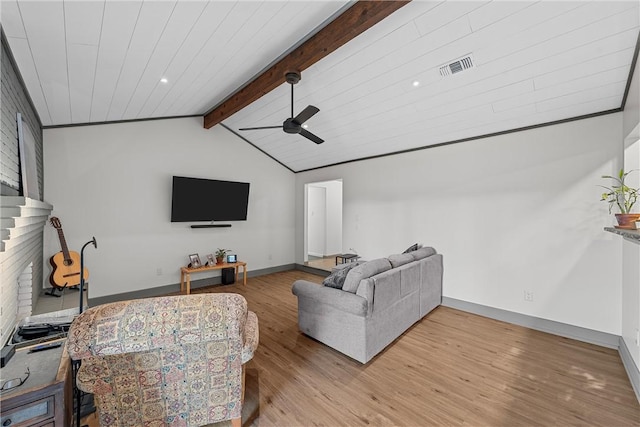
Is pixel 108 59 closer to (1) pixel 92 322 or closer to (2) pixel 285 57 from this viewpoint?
(2) pixel 285 57

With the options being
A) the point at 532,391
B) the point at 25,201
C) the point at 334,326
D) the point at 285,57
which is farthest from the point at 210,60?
the point at 532,391

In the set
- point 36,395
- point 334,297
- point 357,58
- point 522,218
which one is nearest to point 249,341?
point 36,395

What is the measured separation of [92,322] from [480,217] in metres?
4.36

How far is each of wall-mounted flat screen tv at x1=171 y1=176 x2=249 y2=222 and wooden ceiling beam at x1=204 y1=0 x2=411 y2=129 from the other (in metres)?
1.88

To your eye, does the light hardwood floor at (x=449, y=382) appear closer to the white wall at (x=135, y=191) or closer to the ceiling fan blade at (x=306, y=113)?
the ceiling fan blade at (x=306, y=113)

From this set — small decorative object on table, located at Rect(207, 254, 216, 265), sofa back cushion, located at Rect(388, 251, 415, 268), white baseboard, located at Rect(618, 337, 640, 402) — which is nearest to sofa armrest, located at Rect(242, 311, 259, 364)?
sofa back cushion, located at Rect(388, 251, 415, 268)

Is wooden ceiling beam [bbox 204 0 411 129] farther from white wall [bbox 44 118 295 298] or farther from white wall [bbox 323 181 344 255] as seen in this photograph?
white wall [bbox 323 181 344 255]

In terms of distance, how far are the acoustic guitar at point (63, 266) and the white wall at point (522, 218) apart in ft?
15.9

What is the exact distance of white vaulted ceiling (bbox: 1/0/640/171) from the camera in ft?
6.95

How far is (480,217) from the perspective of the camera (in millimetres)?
3977

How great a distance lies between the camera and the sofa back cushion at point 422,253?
3.81 metres

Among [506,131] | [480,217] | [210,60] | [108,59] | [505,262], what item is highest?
[210,60]

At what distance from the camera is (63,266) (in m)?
3.72

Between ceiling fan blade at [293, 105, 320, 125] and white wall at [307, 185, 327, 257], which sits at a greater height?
ceiling fan blade at [293, 105, 320, 125]
